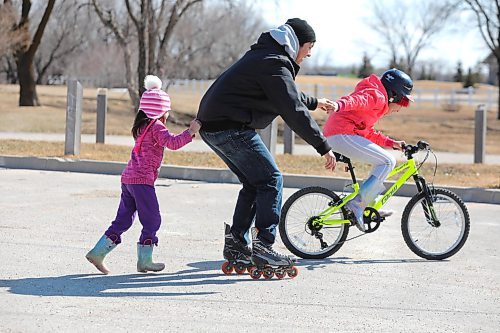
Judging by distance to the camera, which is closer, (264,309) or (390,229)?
(264,309)

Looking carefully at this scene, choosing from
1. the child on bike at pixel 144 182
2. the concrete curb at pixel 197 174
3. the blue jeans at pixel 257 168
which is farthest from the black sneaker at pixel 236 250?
the concrete curb at pixel 197 174

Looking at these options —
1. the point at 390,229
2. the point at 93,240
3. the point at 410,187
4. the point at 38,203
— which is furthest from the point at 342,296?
the point at 410,187

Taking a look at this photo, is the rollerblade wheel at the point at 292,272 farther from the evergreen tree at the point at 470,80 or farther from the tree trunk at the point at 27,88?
the evergreen tree at the point at 470,80

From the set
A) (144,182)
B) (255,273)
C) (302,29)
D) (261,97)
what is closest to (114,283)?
(144,182)

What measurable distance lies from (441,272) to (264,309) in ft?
7.04

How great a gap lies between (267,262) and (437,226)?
1879 mm

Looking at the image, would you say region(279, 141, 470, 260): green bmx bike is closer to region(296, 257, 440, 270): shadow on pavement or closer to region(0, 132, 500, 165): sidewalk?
region(296, 257, 440, 270): shadow on pavement

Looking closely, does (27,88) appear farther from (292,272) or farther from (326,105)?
(292,272)

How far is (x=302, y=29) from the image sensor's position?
7266mm

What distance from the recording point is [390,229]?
10.2 metres

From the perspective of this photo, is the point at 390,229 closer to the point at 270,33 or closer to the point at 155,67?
the point at 270,33

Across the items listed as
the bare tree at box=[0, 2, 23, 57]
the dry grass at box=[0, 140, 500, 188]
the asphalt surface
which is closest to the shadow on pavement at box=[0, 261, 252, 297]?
the asphalt surface

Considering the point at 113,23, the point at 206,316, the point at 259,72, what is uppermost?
the point at 113,23

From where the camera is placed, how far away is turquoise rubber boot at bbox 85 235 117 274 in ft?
23.6
